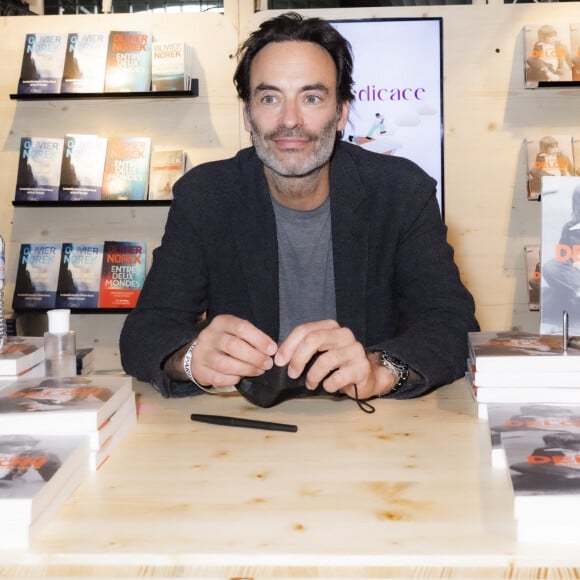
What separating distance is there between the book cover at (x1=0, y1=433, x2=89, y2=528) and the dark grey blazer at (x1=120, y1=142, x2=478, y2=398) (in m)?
0.79

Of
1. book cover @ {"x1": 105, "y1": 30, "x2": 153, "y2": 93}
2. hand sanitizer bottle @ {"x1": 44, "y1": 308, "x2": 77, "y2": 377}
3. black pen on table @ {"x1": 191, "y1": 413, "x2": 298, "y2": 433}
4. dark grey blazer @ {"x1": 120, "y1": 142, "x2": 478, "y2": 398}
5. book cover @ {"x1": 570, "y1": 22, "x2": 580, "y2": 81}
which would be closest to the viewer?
black pen on table @ {"x1": 191, "y1": 413, "x2": 298, "y2": 433}

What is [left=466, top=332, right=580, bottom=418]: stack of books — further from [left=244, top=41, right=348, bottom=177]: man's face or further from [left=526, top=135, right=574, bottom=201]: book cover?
[left=526, top=135, right=574, bottom=201]: book cover

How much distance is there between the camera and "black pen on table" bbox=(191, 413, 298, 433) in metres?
1.19

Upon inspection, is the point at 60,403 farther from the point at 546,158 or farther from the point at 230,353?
the point at 546,158

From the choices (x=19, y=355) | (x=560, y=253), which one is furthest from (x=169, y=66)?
(x=560, y=253)

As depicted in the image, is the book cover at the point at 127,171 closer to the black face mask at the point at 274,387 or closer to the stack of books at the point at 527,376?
the black face mask at the point at 274,387

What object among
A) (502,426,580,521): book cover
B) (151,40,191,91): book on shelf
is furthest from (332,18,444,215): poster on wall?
(502,426,580,521): book cover

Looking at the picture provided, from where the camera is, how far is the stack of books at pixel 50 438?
79cm

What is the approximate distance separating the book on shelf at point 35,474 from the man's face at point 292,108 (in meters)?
1.09

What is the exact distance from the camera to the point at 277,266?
6.24 feet

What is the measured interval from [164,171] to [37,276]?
83cm

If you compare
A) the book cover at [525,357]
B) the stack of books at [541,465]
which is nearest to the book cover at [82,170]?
the book cover at [525,357]

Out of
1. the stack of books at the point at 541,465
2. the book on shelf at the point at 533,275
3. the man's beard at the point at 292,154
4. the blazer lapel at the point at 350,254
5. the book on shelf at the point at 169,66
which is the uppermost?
the book on shelf at the point at 169,66

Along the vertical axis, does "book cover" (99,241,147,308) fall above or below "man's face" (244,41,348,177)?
below
